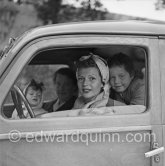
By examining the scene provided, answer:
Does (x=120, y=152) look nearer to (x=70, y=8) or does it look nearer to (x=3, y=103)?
(x=3, y=103)

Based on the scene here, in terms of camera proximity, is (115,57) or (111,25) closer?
(111,25)

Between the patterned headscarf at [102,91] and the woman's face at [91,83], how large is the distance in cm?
3

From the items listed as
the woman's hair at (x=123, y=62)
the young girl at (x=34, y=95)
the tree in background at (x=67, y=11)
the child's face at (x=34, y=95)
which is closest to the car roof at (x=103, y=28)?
the woman's hair at (x=123, y=62)

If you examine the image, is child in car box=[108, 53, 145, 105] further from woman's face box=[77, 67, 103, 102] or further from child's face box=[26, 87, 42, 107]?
child's face box=[26, 87, 42, 107]

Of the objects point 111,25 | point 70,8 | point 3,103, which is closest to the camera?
point 3,103

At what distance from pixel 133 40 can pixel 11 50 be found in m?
0.80

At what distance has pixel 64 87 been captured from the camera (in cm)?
364

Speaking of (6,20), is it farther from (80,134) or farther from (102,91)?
(80,134)

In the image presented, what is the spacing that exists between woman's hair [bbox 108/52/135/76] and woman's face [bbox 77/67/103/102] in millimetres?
143

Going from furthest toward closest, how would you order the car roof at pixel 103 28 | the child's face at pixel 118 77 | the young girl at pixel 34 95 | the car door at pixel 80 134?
1. the young girl at pixel 34 95
2. the child's face at pixel 118 77
3. the car roof at pixel 103 28
4. the car door at pixel 80 134

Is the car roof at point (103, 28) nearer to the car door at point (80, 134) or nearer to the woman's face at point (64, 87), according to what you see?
the car door at point (80, 134)

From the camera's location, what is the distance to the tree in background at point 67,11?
358 inches

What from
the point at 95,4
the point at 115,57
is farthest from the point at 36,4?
the point at 115,57

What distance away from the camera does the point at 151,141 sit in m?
2.67
